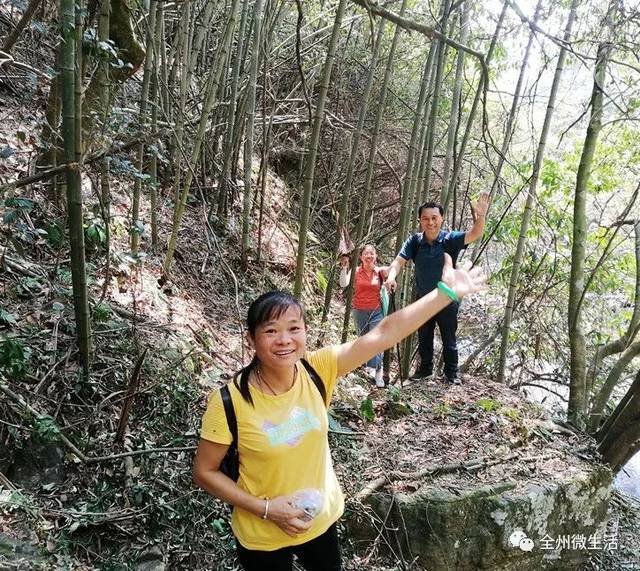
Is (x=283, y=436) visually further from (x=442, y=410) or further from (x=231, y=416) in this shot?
(x=442, y=410)

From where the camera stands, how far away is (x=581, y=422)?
165 inches

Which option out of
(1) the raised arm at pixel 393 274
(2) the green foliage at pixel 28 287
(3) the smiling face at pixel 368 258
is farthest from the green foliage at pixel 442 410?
(2) the green foliage at pixel 28 287

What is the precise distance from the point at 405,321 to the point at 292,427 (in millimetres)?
470

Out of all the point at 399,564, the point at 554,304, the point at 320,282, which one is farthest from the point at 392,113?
the point at 399,564

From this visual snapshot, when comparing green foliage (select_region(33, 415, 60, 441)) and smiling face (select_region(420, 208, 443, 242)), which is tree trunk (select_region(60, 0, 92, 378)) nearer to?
green foliage (select_region(33, 415, 60, 441))

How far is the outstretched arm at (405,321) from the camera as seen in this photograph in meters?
1.67

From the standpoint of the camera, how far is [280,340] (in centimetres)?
158

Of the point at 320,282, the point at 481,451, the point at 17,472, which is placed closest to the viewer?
the point at 17,472

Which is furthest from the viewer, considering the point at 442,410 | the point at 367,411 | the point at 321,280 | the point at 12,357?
the point at 321,280

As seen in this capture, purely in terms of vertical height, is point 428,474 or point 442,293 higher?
point 442,293

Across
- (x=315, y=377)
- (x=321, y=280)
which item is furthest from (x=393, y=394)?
(x=321, y=280)

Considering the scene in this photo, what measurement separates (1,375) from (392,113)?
304 inches

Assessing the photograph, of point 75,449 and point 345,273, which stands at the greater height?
point 345,273

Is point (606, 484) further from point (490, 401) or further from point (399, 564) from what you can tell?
point (399, 564)
